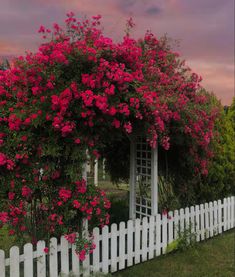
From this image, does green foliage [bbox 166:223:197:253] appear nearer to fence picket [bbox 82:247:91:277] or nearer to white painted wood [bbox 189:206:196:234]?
white painted wood [bbox 189:206:196:234]

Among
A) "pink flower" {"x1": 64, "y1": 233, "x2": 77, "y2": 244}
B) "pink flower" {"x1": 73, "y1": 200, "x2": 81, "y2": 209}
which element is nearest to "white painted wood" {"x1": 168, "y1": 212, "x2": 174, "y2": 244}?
"pink flower" {"x1": 64, "y1": 233, "x2": 77, "y2": 244}

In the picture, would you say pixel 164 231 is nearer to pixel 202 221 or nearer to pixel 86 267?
pixel 202 221

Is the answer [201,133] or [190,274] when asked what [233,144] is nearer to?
[201,133]

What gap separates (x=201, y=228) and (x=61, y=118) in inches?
160

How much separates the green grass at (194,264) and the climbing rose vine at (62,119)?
4.12 feet

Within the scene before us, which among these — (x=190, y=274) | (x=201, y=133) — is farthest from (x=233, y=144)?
(x=190, y=274)

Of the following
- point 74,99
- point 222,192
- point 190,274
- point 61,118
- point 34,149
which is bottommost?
point 190,274

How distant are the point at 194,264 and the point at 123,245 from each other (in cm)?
122

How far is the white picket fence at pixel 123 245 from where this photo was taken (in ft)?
12.6

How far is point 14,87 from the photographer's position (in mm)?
3854

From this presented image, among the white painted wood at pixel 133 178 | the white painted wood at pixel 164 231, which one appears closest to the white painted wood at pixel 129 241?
the white painted wood at pixel 164 231

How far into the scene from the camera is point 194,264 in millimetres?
5133

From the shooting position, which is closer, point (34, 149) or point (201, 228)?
point (34, 149)

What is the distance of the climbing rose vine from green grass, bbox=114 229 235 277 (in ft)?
4.12
